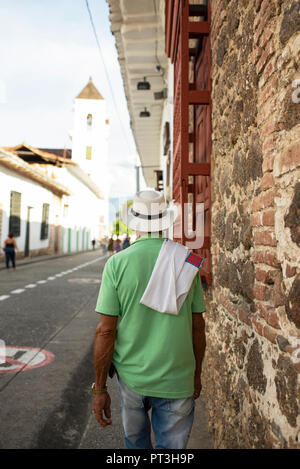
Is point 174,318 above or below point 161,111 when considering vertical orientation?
below

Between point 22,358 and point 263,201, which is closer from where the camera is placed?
point 263,201


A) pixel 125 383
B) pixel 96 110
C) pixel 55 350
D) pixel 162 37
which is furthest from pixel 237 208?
pixel 96 110

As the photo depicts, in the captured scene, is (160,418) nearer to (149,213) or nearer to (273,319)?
(273,319)

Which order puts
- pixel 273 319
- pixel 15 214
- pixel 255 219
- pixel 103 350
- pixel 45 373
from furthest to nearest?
1. pixel 15 214
2. pixel 45 373
3. pixel 255 219
4. pixel 103 350
5. pixel 273 319

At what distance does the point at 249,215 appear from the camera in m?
2.32

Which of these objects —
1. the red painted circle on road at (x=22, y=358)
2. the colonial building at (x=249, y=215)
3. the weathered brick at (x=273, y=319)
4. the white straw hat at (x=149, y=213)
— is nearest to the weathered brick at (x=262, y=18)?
the colonial building at (x=249, y=215)

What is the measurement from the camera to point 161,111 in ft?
41.2

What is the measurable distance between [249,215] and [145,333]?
2.83 feet

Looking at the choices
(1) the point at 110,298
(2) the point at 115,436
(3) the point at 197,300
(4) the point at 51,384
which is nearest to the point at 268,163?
(3) the point at 197,300

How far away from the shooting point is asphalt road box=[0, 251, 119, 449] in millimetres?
3297

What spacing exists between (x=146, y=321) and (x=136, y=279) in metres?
0.21

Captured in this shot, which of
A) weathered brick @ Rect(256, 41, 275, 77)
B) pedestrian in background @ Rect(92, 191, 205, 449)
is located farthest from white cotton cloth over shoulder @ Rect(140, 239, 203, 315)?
weathered brick @ Rect(256, 41, 275, 77)

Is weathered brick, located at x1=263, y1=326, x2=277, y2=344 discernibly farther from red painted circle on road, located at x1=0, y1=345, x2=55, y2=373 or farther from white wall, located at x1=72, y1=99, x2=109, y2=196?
white wall, located at x1=72, y1=99, x2=109, y2=196
